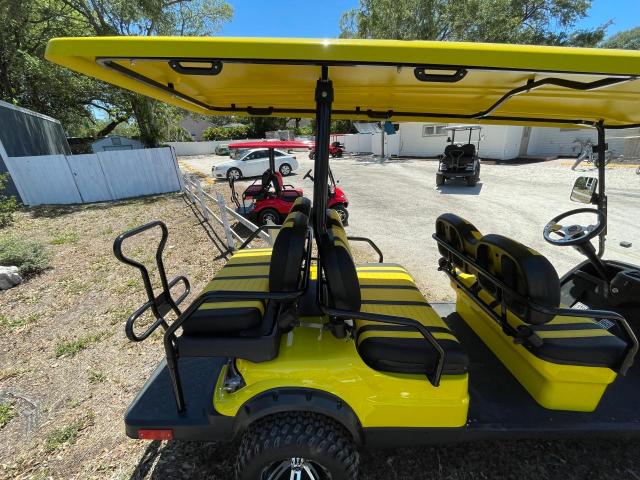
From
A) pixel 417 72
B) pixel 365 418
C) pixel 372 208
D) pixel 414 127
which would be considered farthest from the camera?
pixel 414 127

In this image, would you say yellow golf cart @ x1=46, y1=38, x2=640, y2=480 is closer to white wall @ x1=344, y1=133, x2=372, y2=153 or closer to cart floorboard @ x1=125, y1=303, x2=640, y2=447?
cart floorboard @ x1=125, y1=303, x2=640, y2=447

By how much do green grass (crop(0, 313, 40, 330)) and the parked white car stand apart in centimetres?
1103

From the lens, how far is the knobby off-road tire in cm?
148

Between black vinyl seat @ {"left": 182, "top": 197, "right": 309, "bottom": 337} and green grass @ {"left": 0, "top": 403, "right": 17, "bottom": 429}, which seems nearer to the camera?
black vinyl seat @ {"left": 182, "top": 197, "right": 309, "bottom": 337}

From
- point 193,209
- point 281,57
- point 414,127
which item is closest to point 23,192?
point 193,209

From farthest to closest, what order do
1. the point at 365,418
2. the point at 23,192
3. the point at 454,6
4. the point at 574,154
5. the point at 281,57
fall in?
the point at 454,6 < the point at 574,154 < the point at 23,192 < the point at 365,418 < the point at 281,57

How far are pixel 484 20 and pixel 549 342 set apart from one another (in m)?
23.0

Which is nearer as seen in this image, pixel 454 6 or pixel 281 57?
pixel 281 57

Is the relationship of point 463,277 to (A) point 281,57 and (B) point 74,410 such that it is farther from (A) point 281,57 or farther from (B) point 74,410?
(B) point 74,410

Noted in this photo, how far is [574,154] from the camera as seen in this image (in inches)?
698

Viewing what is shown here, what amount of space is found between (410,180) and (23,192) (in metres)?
12.9

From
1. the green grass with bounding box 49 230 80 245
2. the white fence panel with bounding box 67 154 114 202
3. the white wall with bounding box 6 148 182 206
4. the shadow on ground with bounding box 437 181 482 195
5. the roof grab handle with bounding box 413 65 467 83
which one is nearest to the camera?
the roof grab handle with bounding box 413 65 467 83

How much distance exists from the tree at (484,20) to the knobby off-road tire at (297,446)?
22.9 m

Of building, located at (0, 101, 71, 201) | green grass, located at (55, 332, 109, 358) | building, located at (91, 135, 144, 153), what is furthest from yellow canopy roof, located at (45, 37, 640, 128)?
building, located at (91, 135, 144, 153)
